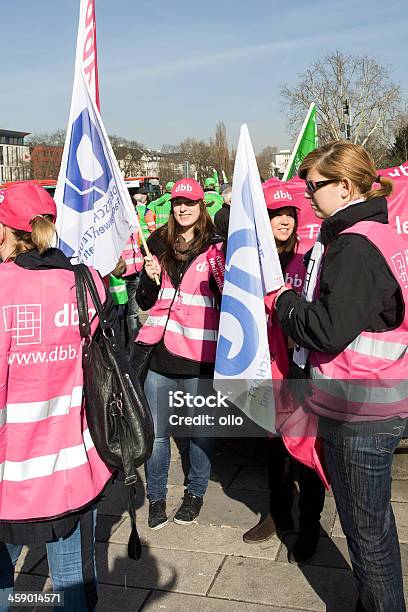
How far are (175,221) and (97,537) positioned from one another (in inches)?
71.7

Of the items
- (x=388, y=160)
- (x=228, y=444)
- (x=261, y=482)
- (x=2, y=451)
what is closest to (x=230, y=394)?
(x=2, y=451)

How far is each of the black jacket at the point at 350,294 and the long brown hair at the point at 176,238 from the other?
1666mm

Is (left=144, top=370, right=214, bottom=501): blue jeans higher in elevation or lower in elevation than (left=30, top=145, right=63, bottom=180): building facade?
lower

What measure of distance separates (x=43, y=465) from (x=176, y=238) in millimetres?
2018

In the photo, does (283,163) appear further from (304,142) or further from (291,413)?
(291,413)

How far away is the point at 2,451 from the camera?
7.68ft

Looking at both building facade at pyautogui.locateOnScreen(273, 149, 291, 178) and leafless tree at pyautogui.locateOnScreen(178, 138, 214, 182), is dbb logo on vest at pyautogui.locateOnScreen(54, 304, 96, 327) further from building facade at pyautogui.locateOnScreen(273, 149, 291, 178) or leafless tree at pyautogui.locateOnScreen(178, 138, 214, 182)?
leafless tree at pyautogui.locateOnScreen(178, 138, 214, 182)

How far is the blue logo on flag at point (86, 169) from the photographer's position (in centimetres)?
339

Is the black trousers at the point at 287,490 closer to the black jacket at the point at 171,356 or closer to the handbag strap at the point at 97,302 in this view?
the black jacket at the point at 171,356

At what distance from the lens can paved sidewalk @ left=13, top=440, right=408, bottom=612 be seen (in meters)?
3.16

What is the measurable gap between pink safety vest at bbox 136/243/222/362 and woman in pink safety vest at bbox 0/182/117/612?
1483mm

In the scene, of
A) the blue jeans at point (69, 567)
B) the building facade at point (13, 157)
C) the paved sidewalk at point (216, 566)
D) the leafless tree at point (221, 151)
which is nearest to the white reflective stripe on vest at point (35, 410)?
the blue jeans at point (69, 567)

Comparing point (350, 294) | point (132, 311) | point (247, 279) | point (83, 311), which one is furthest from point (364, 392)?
A: point (132, 311)

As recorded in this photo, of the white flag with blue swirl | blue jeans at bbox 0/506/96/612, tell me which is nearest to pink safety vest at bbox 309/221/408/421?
the white flag with blue swirl
